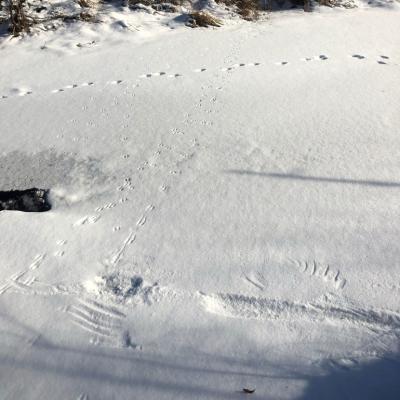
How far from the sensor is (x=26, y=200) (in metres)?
3.60

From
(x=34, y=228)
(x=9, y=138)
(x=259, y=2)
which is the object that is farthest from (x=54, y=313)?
(x=259, y=2)

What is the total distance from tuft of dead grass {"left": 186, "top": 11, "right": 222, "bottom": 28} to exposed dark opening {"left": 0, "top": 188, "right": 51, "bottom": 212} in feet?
13.3

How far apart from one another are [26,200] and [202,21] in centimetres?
425

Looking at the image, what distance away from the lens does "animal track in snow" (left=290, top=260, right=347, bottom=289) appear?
8.55 ft

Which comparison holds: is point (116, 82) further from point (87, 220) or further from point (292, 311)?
point (292, 311)

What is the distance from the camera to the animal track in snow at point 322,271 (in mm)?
2607

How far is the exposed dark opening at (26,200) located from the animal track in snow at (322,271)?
227cm

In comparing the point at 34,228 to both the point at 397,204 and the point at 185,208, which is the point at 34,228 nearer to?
the point at 185,208

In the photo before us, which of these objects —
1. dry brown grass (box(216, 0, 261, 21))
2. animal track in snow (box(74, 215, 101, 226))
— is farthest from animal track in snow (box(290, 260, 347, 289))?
dry brown grass (box(216, 0, 261, 21))

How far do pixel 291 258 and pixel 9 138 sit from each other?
3405 mm

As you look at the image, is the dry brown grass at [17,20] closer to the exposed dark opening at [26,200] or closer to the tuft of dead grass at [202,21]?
the tuft of dead grass at [202,21]

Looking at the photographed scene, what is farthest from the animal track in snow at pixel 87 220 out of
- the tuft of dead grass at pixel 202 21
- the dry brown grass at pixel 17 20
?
the dry brown grass at pixel 17 20

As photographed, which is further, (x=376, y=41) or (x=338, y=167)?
(x=376, y=41)

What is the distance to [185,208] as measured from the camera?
3.29m
